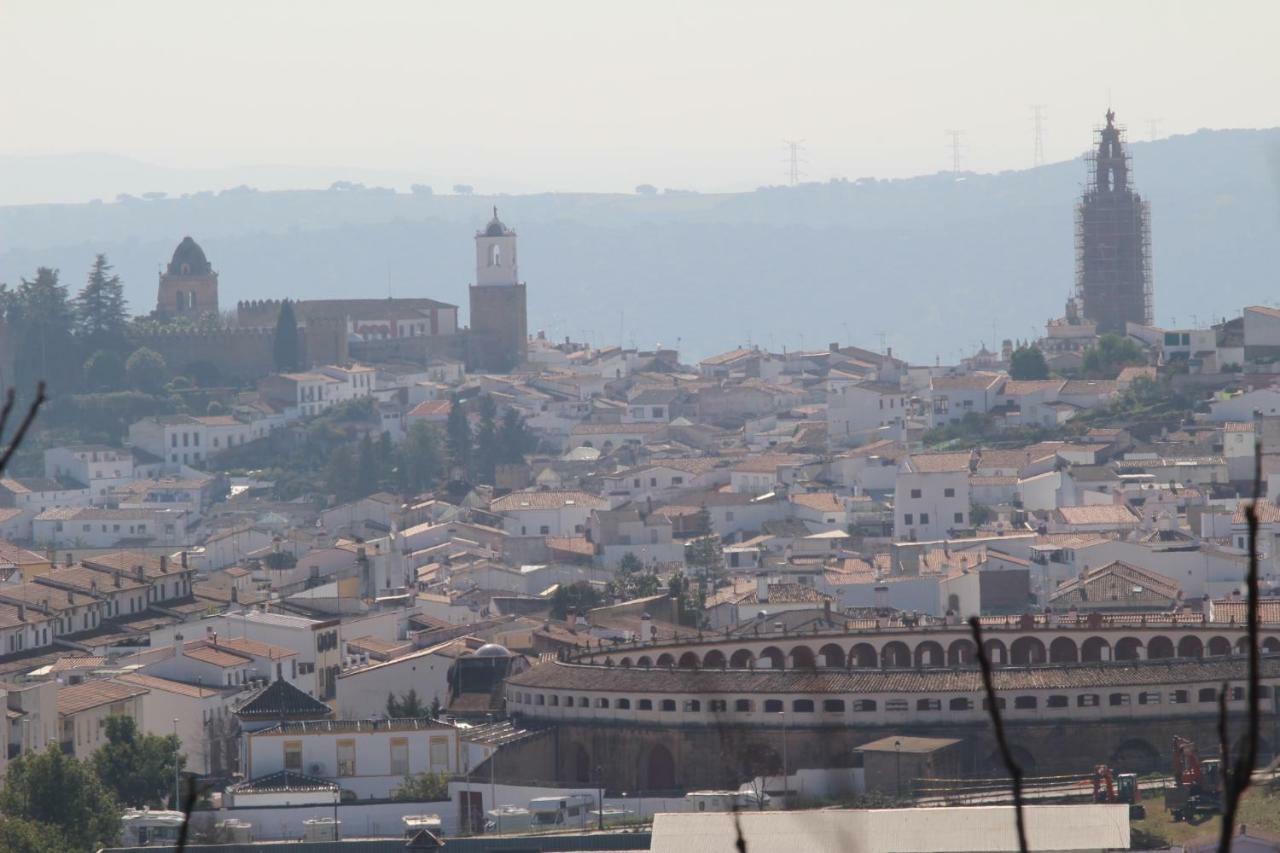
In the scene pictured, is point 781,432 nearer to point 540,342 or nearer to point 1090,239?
point 1090,239

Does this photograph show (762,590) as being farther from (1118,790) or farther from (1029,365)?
(1029,365)

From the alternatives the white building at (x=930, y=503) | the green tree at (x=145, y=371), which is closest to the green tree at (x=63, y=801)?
the white building at (x=930, y=503)

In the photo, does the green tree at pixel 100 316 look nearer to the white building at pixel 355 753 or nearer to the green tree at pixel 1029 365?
the green tree at pixel 1029 365

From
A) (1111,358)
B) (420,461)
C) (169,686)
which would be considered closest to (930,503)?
(1111,358)

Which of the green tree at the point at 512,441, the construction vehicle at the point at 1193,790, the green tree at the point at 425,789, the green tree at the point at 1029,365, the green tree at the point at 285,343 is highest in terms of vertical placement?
the green tree at the point at 285,343

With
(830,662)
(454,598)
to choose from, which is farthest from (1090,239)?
(830,662)

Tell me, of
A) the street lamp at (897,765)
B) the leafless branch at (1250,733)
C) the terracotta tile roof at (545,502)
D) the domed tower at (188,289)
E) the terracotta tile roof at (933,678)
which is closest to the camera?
the leafless branch at (1250,733)

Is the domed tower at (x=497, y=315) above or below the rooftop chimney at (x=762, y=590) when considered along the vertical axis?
above
